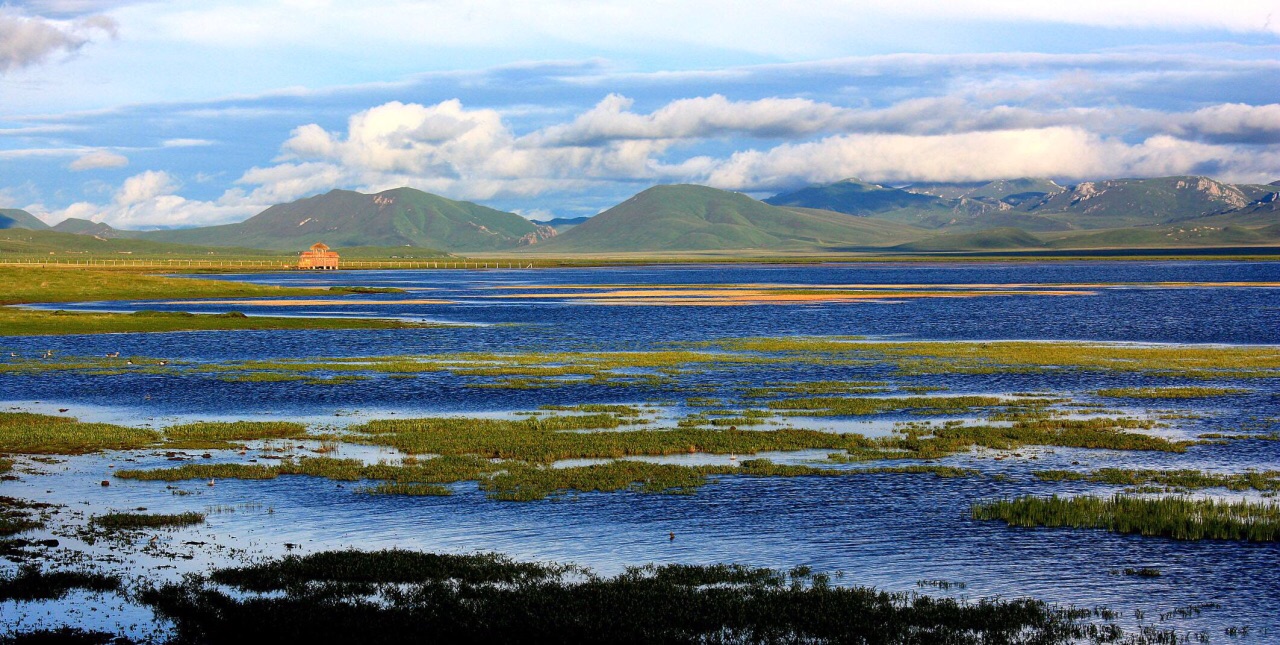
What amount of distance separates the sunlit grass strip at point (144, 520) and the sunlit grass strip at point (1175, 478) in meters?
22.8

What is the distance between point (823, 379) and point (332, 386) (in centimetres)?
2357

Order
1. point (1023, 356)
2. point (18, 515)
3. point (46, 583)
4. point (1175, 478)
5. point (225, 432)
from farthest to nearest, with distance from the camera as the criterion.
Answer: point (1023, 356), point (225, 432), point (1175, 478), point (18, 515), point (46, 583)

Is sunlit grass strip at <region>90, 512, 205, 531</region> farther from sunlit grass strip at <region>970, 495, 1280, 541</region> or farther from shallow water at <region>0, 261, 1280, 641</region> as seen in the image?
sunlit grass strip at <region>970, 495, 1280, 541</region>

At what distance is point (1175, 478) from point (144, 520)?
89.2 ft

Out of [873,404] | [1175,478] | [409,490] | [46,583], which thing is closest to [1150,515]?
[1175,478]

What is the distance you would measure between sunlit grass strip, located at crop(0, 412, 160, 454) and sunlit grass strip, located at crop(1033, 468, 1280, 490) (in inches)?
1158

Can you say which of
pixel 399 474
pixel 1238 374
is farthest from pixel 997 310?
pixel 399 474

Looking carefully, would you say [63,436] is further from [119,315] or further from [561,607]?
[119,315]

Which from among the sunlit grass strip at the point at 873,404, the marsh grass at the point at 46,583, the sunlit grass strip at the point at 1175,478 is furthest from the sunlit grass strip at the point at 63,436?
the sunlit grass strip at the point at 1175,478

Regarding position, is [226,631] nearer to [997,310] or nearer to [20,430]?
[20,430]

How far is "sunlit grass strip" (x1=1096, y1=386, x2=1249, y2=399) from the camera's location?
5031 cm

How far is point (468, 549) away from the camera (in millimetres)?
26062

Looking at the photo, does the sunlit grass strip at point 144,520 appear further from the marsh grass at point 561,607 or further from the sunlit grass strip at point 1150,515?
the sunlit grass strip at point 1150,515

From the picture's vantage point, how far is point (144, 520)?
28.2 m
